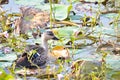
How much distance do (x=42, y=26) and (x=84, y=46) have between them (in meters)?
0.83

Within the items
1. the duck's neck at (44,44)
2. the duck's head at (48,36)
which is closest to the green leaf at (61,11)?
the duck's head at (48,36)

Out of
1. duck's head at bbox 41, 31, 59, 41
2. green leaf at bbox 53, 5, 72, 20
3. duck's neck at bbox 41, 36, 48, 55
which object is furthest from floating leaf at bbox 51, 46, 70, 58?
green leaf at bbox 53, 5, 72, 20

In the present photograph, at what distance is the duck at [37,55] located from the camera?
4.79m

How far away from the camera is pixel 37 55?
5.01m

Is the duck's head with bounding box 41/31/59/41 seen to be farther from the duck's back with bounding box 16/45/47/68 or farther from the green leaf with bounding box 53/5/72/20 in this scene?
the green leaf with bounding box 53/5/72/20

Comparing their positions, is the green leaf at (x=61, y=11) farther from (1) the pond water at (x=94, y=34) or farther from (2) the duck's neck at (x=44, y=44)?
(2) the duck's neck at (x=44, y=44)

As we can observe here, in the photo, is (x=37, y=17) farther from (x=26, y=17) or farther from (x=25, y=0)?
(x=25, y=0)

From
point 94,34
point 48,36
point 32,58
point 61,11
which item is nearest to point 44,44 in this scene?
point 48,36

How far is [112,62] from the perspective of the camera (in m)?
4.82

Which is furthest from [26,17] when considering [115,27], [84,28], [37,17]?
[115,27]

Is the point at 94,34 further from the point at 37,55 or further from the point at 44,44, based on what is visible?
the point at 37,55

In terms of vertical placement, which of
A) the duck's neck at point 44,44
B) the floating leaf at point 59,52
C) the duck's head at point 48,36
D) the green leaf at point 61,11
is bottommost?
the floating leaf at point 59,52

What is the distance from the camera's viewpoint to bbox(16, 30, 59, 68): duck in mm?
4793

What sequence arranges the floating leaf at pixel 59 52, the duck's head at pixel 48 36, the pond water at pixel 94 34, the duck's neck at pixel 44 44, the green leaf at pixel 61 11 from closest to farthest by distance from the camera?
the pond water at pixel 94 34 < the floating leaf at pixel 59 52 < the duck's neck at pixel 44 44 < the duck's head at pixel 48 36 < the green leaf at pixel 61 11
